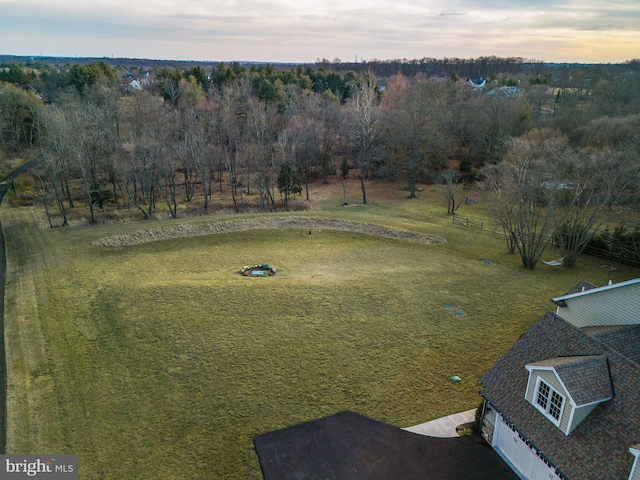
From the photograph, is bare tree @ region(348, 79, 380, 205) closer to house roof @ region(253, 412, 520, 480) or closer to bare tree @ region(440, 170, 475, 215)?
bare tree @ region(440, 170, 475, 215)

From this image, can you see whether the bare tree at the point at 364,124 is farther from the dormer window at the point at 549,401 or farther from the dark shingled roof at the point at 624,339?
the dormer window at the point at 549,401

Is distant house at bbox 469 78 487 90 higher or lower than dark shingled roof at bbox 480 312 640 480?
higher

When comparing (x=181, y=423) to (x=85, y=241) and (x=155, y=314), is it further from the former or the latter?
(x=85, y=241)

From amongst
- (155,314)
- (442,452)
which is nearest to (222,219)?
(155,314)

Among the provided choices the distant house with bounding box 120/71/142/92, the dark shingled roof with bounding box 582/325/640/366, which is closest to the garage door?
the dark shingled roof with bounding box 582/325/640/366

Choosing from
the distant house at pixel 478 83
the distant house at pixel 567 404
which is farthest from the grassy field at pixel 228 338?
the distant house at pixel 478 83

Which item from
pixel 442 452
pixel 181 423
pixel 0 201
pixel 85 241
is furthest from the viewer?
pixel 0 201

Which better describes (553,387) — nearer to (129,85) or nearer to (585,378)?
(585,378)
